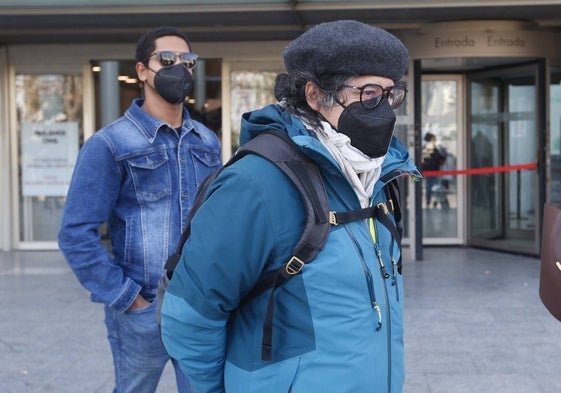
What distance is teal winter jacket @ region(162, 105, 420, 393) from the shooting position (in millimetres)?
1853

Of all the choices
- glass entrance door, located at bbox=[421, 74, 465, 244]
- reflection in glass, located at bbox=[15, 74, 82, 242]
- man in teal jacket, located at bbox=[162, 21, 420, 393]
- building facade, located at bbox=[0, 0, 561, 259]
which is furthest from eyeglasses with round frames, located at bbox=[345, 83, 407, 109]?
reflection in glass, located at bbox=[15, 74, 82, 242]

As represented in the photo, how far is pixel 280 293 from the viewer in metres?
1.88

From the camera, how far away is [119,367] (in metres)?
3.02

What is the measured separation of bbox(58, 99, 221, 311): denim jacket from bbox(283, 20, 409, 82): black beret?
1084mm

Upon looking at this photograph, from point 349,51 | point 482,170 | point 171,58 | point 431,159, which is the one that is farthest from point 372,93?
point 431,159

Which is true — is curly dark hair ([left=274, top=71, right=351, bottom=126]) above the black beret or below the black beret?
below

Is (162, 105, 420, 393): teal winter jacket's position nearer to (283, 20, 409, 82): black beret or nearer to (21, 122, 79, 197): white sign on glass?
(283, 20, 409, 82): black beret

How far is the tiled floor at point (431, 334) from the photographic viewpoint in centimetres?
507

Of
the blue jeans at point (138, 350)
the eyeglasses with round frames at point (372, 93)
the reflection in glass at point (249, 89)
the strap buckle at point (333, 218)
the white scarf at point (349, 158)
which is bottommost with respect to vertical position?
the blue jeans at point (138, 350)

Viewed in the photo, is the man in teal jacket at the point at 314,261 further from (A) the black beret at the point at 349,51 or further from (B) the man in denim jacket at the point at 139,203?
(B) the man in denim jacket at the point at 139,203

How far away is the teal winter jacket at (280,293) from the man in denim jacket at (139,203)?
0.93 m

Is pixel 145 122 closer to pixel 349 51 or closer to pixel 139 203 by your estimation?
pixel 139 203

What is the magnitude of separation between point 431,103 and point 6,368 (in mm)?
7127

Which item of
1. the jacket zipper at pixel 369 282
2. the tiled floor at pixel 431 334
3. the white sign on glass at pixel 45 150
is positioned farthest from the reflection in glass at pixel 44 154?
the jacket zipper at pixel 369 282
